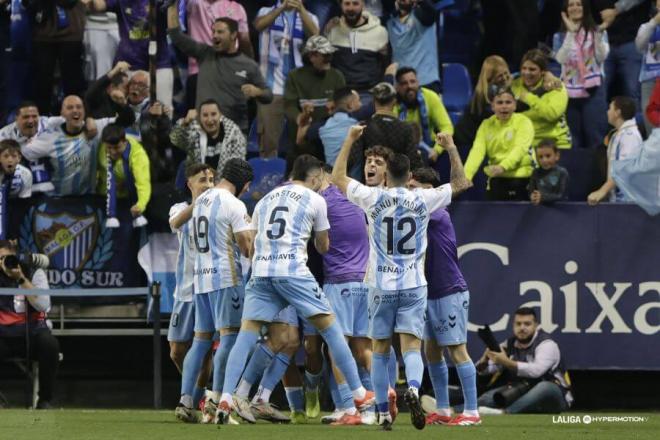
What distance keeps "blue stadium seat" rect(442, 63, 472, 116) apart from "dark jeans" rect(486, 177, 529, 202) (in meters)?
2.00

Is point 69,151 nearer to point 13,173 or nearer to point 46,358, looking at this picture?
point 13,173

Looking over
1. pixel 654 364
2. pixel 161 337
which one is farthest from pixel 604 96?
pixel 161 337

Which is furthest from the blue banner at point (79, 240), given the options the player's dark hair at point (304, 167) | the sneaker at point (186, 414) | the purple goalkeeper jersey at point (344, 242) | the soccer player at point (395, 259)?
the soccer player at point (395, 259)

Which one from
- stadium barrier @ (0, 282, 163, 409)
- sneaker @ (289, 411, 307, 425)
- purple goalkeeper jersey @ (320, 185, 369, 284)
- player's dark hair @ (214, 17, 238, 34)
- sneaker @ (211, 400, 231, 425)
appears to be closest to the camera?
sneaker @ (211, 400, 231, 425)

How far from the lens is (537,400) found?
1440 cm

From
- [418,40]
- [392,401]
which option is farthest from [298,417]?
[418,40]

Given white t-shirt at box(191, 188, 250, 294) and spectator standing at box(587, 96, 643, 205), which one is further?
spectator standing at box(587, 96, 643, 205)

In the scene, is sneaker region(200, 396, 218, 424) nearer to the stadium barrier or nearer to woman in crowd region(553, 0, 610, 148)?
the stadium barrier

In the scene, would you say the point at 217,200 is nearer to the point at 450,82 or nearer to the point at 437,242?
the point at 437,242

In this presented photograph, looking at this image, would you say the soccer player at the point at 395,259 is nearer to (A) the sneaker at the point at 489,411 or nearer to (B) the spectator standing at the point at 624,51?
(A) the sneaker at the point at 489,411

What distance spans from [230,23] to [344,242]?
4424 millimetres

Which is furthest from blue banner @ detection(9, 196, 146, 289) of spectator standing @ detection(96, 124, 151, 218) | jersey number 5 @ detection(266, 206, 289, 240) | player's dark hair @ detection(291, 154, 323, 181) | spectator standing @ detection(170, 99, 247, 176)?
jersey number 5 @ detection(266, 206, 289, 240)

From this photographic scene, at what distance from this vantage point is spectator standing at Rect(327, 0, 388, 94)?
1667cm

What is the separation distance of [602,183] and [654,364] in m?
2.01
